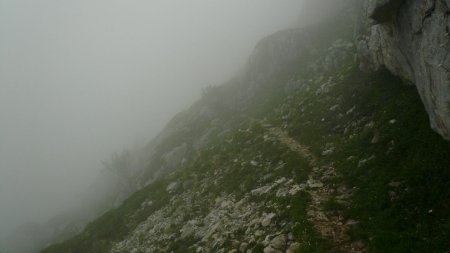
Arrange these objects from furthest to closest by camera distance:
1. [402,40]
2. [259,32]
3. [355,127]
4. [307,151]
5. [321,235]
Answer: [259,32]
[307,151]
[355,127]
[402,40]
[321,235]

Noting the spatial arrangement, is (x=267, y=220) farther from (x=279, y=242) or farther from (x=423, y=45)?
(x=423, y=45)

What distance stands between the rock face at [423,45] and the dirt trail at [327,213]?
7.42m

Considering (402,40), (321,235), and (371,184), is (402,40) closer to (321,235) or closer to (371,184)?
(371,184)

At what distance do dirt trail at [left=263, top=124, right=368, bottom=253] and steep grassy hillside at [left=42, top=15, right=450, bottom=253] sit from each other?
75 mm

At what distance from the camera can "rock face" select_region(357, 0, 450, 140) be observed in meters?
19.5

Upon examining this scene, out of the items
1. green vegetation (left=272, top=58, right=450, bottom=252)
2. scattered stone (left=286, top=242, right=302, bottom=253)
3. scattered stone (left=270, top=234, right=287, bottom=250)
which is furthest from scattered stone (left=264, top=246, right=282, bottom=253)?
green vegetation (left=272, top=58, right=450, bottom=252)

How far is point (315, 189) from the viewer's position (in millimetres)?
25578

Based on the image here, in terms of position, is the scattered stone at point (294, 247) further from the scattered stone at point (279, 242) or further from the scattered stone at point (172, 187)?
the scattered stone at point (172, 187)

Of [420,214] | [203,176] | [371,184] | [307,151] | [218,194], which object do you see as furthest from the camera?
[203,176]

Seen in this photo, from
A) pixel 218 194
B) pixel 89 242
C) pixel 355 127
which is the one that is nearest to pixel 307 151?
pixel 355 127

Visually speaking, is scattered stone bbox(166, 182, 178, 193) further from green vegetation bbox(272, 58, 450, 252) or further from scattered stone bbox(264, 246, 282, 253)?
scattered stone bbox(264, 246, 282, 253)

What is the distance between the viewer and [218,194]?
114ft

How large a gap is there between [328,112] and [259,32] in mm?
162191

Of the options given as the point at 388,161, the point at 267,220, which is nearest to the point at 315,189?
the point at 267,220
